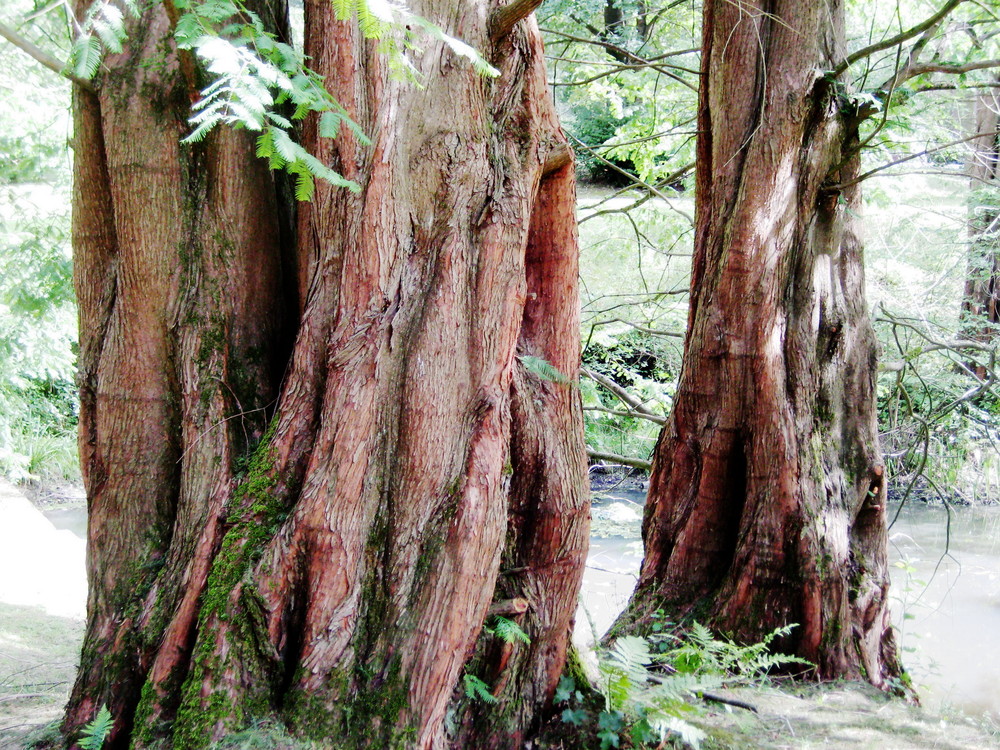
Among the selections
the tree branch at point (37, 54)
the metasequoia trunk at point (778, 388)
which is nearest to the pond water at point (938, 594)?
the metasequoia trunk at point (778, 388)

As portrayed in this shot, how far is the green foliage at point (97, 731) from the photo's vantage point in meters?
2.60

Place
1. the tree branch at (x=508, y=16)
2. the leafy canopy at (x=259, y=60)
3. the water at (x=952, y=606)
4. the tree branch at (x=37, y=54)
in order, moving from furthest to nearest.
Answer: the water at (x=952, y=606) → the tree branch at (x=508, y=16) → the tree branch at (x=37, y=54) → the leafy canopy at (x=259, y=60)

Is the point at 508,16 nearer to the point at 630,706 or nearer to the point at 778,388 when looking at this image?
the point at 778,388

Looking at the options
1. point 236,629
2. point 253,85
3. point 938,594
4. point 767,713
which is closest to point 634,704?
point 767,713

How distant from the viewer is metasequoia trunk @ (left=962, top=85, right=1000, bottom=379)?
8430 mm

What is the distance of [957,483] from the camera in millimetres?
9906

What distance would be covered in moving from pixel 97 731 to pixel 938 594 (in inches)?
339

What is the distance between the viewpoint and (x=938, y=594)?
8570mm

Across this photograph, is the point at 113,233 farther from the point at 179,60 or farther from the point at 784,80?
the point at 784,80

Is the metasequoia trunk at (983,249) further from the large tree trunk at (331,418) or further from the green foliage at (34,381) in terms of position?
the green foliage at (34,381)

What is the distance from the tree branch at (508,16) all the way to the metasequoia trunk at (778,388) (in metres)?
1.96

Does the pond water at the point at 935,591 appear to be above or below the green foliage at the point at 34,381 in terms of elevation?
below

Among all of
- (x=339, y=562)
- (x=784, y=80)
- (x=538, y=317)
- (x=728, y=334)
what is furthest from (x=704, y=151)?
(x=339, y=562)

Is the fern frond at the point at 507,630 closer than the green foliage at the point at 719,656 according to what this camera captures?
Yes
